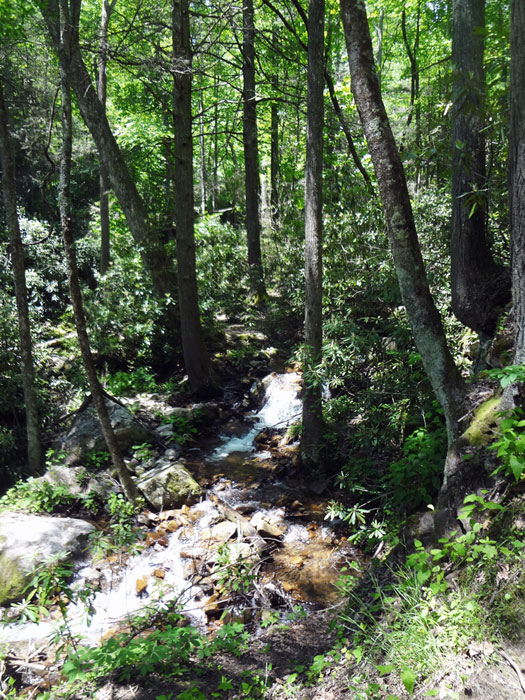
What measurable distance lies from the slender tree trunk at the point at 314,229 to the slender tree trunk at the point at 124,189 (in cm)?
489

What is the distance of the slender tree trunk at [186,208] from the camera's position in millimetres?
7926

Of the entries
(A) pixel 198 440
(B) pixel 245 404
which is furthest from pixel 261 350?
(A) pixel 198 440

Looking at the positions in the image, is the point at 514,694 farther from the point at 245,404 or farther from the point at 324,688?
the point at 245,404

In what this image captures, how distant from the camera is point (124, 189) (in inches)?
386

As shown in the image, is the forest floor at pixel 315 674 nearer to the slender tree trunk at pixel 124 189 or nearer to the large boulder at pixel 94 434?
the large boulder at pixel 94 434

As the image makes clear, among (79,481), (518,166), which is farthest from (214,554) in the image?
(518,166)

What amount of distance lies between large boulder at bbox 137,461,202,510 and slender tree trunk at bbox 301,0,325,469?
1.74 metres

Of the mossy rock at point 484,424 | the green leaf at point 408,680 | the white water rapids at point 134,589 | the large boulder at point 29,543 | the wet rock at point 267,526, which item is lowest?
the white water rapids at point 134,589

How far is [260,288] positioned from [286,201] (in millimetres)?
2590

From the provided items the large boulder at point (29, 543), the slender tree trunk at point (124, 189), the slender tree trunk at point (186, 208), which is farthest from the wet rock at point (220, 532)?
the slender tree trunk at point (124, 189)

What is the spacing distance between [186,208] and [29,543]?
257 inches

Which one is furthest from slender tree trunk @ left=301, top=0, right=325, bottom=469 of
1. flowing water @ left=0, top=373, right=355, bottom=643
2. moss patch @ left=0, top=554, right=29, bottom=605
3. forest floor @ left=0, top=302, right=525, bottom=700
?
moss patch @ left=0, top=554, right=29, bottom=605

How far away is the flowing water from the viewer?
4.52 m

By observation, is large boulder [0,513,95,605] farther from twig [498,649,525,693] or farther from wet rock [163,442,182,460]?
twig [498,649,525,693]
